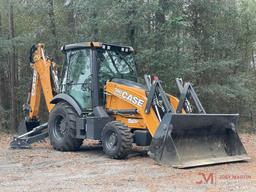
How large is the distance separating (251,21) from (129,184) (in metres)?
16.1

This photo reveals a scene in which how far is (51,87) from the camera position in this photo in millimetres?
12102

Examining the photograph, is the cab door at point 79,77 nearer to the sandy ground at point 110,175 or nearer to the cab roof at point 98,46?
the cab roof at point 98,46

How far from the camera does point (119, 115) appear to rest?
10219 millimetres

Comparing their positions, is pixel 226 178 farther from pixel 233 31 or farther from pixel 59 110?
pixel 233 31

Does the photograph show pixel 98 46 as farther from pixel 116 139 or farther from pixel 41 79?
pixel 41 79

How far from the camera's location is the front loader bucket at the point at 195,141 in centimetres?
845

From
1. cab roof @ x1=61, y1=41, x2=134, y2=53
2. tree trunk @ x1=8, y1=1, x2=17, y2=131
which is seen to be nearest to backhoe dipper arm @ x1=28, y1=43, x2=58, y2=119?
cab roof @ x1=61, y1=41, x2=134, y2=53

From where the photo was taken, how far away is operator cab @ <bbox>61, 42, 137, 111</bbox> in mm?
10461

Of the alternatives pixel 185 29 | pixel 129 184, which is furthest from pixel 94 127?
pixel 185 29

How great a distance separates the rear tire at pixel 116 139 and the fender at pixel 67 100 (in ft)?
3.58

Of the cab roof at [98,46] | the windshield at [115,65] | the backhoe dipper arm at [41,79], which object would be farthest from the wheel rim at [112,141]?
the backhoe dipper arm at [41,79]

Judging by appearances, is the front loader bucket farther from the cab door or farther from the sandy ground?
the cab door

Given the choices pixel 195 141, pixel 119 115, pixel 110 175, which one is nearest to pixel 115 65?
pixel 119 115

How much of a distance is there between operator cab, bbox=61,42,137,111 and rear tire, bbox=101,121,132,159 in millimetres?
973
